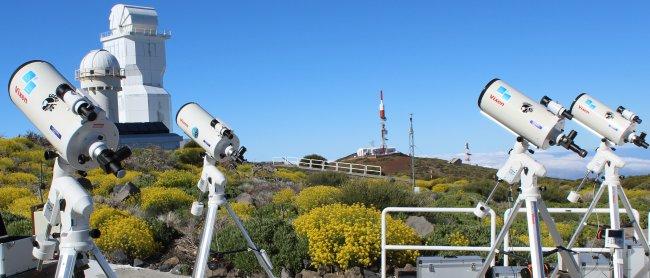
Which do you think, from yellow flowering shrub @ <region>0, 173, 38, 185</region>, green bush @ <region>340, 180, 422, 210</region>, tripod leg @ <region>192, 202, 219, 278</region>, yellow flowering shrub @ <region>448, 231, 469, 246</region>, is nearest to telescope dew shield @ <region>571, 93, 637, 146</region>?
yellow flowering shrub @ <region>448, 231, 469, 246</region>

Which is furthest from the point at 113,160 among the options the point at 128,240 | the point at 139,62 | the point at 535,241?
the point at 139,62

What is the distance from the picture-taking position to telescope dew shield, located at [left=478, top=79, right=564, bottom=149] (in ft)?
20.4

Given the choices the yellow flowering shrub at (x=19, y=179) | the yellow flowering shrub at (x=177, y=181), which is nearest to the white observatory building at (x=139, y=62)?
the yellow flowering shrub at (x=19, y=179)

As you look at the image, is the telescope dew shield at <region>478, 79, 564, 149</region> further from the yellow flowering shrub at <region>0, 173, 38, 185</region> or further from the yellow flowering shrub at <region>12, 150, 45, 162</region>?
the yellow flowering shrub at <region>12, 150, 45, 162</region>

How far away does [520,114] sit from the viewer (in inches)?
252

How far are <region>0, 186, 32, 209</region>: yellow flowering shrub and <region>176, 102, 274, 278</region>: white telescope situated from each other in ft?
37.9

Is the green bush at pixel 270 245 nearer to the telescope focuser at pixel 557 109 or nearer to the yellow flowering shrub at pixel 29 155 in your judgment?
the telescope focuser at pixel 557 109

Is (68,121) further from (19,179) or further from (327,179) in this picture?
(327,179)

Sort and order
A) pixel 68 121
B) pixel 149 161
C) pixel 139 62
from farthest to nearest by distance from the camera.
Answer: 1. pixel 139 62
2. pixel 149 161
3. pixel 68 121

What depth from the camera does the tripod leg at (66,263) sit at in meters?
4.36

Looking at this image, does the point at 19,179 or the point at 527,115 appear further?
the point at 19,179

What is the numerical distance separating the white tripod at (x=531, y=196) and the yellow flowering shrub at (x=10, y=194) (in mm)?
14527

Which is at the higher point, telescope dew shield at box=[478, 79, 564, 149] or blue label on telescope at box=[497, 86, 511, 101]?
blue label on telescope at box=[497, 86, 511, 101]

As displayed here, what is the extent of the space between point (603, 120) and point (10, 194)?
1537 centimetres
